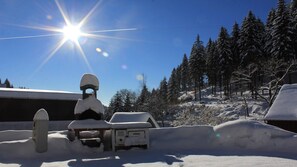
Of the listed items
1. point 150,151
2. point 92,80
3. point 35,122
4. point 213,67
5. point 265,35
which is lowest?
point 150,151

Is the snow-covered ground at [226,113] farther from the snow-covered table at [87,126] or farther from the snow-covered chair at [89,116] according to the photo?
the snow-covered table at [87,126]

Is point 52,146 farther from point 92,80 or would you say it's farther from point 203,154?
point 203,154

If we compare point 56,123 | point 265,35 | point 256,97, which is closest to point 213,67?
point 265,35

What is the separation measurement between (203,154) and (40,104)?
59.4 feet

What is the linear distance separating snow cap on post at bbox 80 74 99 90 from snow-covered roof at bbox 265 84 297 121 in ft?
37.4

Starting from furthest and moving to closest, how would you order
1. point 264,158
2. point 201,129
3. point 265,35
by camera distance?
point 265,35 < point 201,129 < point 264,158

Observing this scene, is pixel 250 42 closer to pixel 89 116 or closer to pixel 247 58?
pixel 247 58

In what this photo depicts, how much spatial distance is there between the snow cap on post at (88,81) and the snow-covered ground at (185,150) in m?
2.86

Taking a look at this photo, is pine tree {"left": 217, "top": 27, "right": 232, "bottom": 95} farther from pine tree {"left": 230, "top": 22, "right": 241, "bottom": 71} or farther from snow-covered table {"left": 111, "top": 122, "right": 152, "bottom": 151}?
snow-covered table {"left": 111, "top": 122, "right": 152, "bottom": 151}

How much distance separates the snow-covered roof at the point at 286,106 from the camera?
17.6m

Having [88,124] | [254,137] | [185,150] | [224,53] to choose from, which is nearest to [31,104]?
[88,124]

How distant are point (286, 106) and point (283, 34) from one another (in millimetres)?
26393

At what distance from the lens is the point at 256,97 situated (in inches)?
1783

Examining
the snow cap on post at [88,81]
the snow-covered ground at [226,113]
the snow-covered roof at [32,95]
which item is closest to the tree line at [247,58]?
the snow-covered ground at [226,113]
